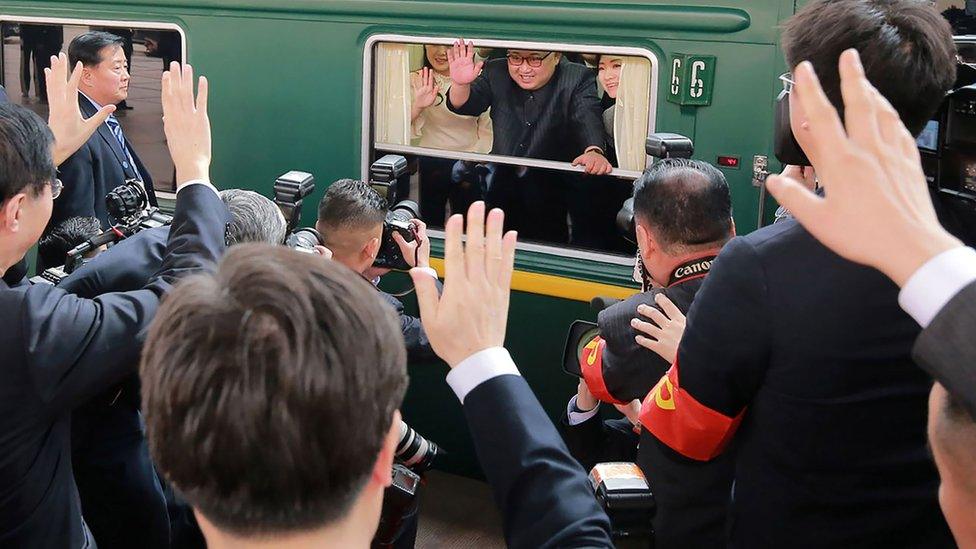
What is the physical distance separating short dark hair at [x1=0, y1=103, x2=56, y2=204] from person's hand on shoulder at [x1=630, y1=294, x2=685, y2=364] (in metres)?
1.13

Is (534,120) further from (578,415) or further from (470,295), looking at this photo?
(470,295)

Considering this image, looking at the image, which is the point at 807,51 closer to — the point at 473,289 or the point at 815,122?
the point at 815,122

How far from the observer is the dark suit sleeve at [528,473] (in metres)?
1.04

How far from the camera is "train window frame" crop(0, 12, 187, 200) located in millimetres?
4125

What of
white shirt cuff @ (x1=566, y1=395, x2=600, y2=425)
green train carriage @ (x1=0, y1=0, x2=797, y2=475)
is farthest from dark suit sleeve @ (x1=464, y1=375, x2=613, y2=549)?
green train carriage @ (x1=0, y1=0, x2=797, y2=475)

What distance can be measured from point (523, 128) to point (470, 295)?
2521 mm

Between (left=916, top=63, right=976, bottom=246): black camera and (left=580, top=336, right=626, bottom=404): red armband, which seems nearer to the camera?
(left=916, top=63, right=976, bottom=246): black camera

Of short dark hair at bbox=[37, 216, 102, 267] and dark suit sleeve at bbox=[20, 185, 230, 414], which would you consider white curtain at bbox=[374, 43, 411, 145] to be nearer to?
short dark hair at bbox=[37, 216, 102, 267]

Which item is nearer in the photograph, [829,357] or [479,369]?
[479,369]

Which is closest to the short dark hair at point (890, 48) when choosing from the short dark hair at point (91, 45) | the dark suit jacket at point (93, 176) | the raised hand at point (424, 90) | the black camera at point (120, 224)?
the black camera at point (120, 224)

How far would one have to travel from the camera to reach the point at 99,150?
159 inches

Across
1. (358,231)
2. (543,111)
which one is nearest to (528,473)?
(358,231)

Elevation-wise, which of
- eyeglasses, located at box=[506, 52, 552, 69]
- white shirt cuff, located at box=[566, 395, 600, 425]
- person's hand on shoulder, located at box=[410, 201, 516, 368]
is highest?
eyeglasses, located at box=[506, 52, 552, 69]

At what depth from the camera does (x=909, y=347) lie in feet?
4.35
